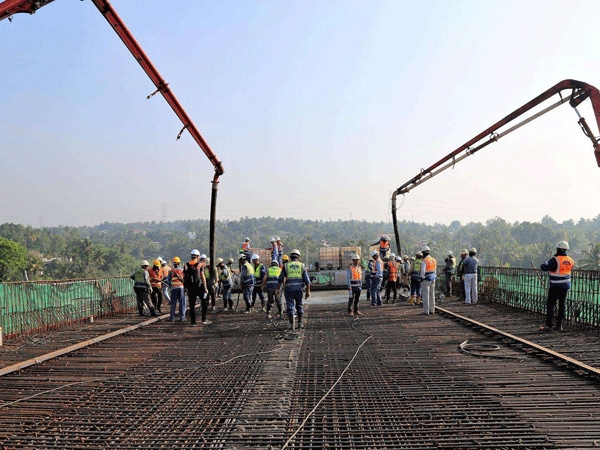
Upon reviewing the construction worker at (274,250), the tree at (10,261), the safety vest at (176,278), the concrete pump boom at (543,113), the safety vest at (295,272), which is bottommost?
the tree at (10,261)

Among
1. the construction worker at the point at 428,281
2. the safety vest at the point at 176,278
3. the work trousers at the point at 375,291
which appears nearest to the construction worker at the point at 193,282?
the safety vest at the point at 176,278

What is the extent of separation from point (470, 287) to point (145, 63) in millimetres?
11726

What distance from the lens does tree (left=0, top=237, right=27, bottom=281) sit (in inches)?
3007

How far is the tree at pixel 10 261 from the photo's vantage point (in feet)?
251

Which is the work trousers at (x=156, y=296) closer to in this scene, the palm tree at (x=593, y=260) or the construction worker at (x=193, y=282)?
the construction worker at (x=193, y=282)

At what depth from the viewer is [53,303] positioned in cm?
1191

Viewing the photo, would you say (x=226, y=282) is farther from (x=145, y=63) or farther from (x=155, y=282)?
(x=145, y=63)


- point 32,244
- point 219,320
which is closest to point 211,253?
point 219,320

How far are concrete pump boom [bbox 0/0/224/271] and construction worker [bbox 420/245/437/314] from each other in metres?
5.92

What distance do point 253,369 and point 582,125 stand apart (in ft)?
31.2

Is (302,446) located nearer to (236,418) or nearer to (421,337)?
(236,418)

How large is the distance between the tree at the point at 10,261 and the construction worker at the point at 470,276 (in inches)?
3086

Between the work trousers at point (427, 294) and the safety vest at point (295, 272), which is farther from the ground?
the safety vest at point (295, 272)

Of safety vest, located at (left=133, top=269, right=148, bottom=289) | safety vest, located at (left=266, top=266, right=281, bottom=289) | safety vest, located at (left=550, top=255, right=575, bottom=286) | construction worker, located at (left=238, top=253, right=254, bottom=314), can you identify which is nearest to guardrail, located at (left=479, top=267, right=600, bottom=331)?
safety vest, located at (left=550, top=255, right=575, bottom=286)
